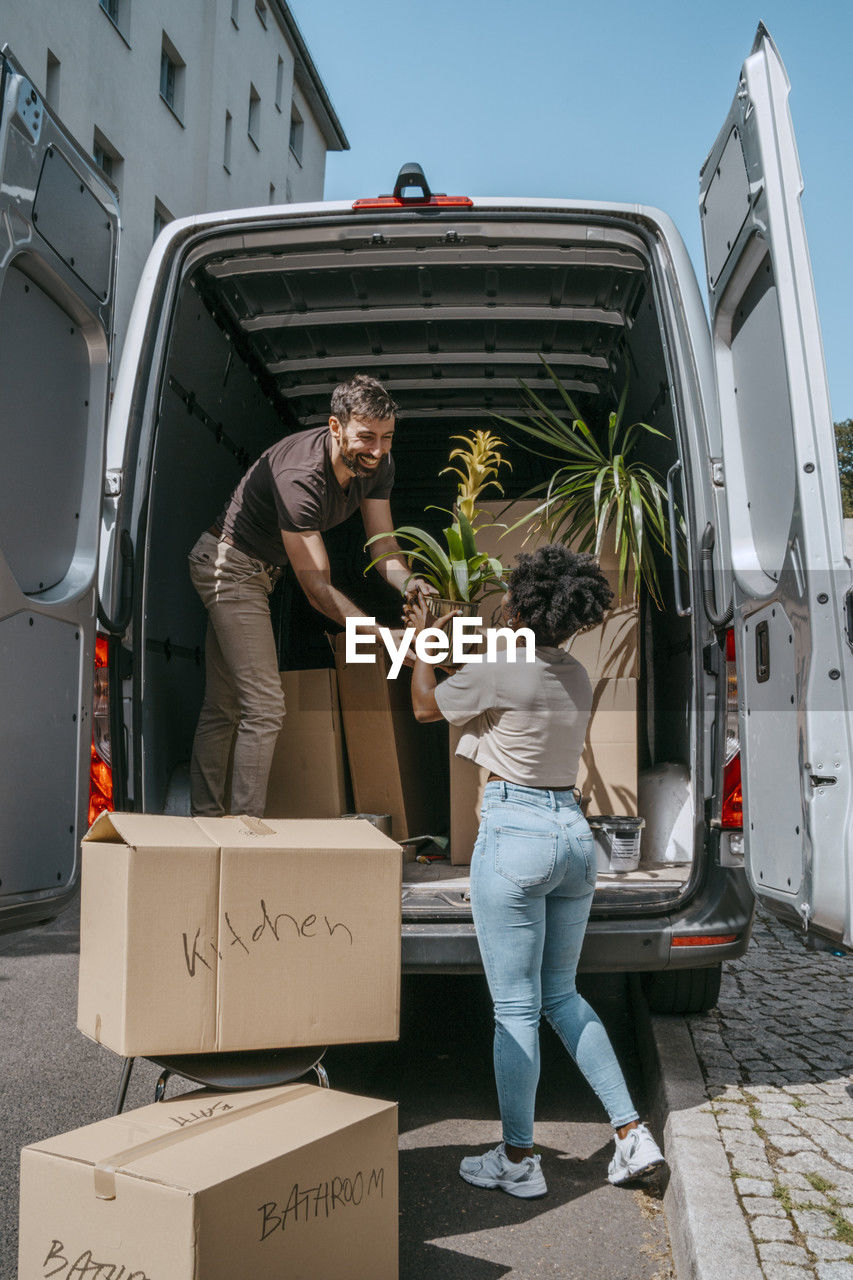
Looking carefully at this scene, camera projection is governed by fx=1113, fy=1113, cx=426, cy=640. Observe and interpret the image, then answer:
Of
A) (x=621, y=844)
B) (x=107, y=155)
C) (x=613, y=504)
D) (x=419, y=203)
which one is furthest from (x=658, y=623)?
(x=107, y=155)

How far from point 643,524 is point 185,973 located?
251 cm

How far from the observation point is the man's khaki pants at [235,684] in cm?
374

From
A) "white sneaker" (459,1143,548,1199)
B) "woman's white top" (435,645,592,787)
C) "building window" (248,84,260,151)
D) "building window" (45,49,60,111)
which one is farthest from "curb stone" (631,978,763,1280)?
"building window" (248,84,260,151)

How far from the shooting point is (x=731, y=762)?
113 inches

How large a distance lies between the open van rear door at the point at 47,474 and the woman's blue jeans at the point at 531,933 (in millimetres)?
1013

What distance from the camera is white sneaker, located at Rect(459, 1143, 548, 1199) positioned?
2.68 m

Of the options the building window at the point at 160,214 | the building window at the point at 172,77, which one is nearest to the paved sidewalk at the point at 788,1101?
the building window at the point at 160,214

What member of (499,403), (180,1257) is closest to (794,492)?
(180,1257)

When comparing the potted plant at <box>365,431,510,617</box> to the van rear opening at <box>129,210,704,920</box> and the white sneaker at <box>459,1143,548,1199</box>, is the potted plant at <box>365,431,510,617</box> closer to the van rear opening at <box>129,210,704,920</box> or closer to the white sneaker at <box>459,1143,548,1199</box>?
the van rear opening at <box>129,210,704,920</box>

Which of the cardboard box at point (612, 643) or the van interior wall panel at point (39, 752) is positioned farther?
the cardboard box at point (612, 643)

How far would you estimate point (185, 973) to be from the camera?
7.10 feet

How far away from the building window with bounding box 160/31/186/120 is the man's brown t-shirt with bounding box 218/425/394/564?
15315mm

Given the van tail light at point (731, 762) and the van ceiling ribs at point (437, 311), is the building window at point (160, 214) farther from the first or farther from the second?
the van tail light at point (731, 762)

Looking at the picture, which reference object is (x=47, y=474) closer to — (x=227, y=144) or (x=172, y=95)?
(x=172, y=95)
